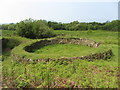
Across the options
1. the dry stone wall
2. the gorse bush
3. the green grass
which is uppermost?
the gorse bush

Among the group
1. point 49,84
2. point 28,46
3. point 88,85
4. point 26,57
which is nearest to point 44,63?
point 26,57

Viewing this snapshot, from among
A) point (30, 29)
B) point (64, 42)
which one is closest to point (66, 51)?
point (64, 42)

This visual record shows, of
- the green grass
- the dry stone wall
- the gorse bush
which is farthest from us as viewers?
the gorse bush

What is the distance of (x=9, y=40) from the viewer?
54.1 ft

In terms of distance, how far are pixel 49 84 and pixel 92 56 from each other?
4.70 m

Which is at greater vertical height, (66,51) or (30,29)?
(30,29)

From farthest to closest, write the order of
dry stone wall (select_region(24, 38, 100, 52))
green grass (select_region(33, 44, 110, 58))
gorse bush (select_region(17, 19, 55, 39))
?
gorse bush (select_region(17, 19, 55, 39)) < dry stone wall (select_region(24, 38, 100, 52)) < green grass (select_region(33, 44, 110, 58))

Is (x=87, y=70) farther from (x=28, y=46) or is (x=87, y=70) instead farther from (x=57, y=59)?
(x=28, y=46)

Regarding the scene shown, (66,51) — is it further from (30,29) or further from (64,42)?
(30,29)

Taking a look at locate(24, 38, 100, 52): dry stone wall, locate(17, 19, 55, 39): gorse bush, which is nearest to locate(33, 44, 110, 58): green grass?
locate(24, 38, 100, 52): dry stone wall

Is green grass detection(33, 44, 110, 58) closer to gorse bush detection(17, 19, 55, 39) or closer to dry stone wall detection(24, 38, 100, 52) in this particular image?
dry stone wall detection(24, 38, 100, 52)

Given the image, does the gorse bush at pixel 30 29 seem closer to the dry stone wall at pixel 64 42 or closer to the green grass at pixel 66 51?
the dry stone wall at pixel 64 42

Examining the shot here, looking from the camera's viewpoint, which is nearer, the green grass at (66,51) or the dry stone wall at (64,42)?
the green grass at (66,51)

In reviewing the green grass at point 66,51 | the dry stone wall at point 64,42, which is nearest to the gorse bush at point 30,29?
the dry stone wall at point 64,42
